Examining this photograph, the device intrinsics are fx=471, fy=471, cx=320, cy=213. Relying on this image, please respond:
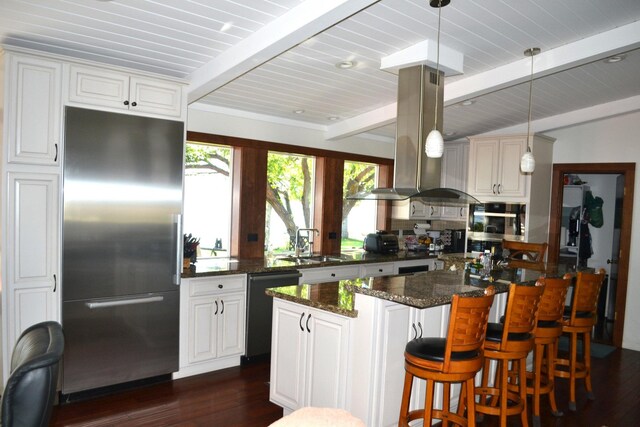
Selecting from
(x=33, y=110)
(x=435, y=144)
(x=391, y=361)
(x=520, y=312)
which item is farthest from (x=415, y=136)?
(x=33, y=110)

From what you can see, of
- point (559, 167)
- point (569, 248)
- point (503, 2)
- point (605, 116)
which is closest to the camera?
point (503, 2)

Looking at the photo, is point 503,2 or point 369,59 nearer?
point 503,2

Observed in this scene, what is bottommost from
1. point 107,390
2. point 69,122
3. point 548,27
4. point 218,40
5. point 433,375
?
point 107,390

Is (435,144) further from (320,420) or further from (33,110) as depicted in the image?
(33,110)

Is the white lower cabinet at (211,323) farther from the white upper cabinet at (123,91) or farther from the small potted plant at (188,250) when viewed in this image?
the white upper cabinet at (123,91)

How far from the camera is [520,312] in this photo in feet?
9.34

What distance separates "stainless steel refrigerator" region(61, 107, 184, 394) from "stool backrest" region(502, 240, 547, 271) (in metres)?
3.27

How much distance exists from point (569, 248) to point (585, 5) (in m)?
4.77

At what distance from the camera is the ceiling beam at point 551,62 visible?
334 centimetres

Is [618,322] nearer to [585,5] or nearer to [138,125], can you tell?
[585,5]

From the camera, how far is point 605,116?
5.27 m

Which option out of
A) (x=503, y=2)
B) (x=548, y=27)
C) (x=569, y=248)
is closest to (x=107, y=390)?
(x=503, y=2)

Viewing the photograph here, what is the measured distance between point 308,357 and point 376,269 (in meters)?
2.45

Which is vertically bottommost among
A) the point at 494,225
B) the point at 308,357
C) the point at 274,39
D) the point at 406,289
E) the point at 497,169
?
the point at 308,357
